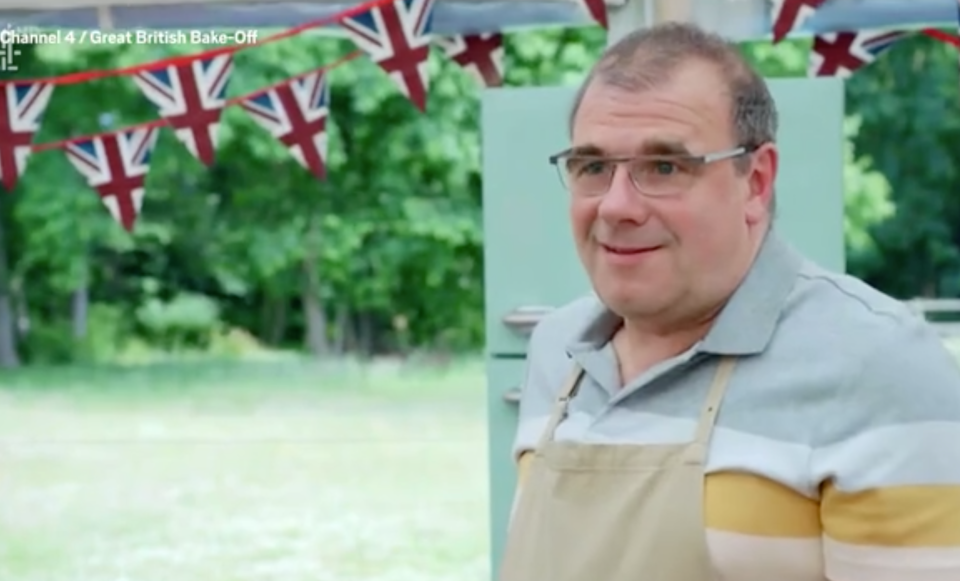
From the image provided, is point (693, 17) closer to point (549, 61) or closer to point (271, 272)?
point (549, 61)

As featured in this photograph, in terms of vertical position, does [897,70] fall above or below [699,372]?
above

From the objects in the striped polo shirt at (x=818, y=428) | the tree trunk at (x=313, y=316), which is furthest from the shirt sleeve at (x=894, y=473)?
the tree trunk at (x=313, y=316)

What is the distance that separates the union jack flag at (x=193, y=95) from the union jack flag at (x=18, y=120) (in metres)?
0.18

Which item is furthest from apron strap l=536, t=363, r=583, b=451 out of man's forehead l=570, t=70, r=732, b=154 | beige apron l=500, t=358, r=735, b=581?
man's forehead l=570, t=70, r=732, b=154

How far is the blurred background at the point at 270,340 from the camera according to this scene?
3.08 m

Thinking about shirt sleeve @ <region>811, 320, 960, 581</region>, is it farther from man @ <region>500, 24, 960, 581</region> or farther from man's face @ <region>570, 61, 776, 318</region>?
man's face @ <region>570, 61, 776, 318</region>

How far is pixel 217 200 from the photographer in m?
3.42

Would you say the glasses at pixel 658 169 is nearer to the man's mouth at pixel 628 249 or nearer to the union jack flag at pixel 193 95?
the man's mouth at pixel 628 249

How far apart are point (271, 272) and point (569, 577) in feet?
8.16

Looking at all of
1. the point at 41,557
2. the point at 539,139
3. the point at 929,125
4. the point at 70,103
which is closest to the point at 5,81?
the point at 70,103

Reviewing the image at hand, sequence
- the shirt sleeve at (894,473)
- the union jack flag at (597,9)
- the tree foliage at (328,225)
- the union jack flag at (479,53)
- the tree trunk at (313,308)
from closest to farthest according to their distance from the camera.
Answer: the shirt sleeve at (894,473)
the union jack flag at (597,9)
the union jack flag at (479,53)
the tree foliage at (328,225)
the tree trunk at (313,308)

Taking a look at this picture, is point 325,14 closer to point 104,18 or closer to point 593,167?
point 104,18

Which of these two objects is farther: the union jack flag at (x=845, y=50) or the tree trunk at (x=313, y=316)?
the tree trunk at (x=313, y=316)

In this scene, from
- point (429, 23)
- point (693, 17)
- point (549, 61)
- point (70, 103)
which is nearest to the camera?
point (693, 17)
